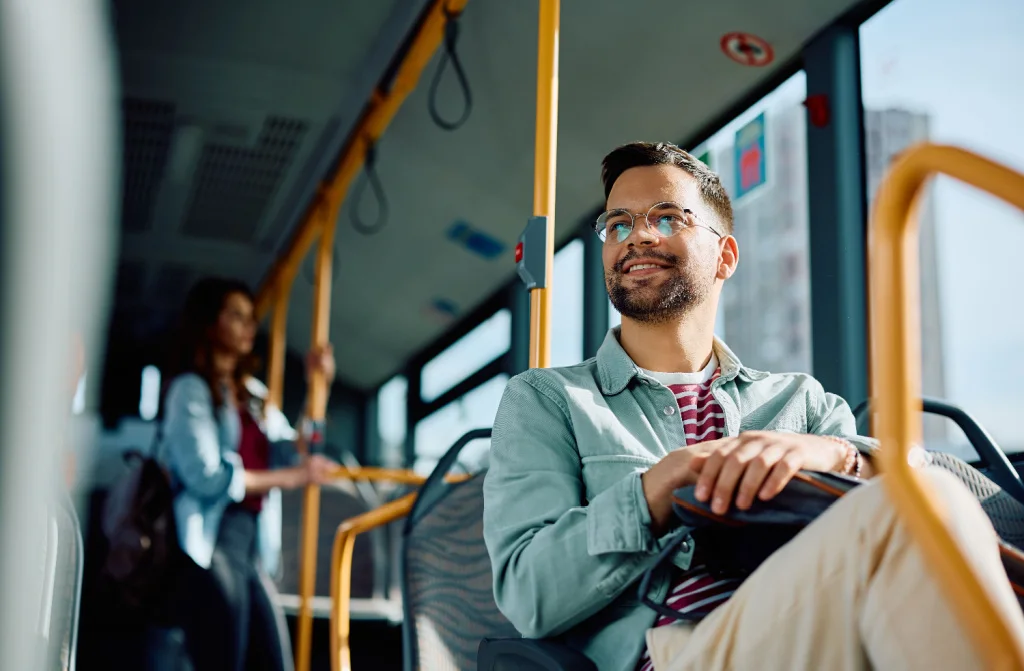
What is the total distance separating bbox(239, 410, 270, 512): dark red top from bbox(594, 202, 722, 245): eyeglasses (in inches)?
75.9

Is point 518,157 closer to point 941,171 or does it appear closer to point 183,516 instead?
point 183,516

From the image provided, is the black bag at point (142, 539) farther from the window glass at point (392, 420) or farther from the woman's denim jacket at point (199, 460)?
the window glass at point (392, 420)

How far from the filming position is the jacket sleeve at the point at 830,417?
1629 mm

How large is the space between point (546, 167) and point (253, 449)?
1.66 m

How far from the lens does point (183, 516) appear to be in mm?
2895

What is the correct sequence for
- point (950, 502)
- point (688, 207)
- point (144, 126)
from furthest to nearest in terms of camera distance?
point (144, 126), point (688, 207), point (950, 502)

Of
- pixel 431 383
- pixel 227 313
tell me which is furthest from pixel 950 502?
pixel 431 383

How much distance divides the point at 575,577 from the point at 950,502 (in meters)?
0.53

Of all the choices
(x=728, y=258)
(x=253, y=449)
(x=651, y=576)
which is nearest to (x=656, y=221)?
(x=728, y=258)

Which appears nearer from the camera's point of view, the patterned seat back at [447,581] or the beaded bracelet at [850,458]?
the beaded bracelet at [850,458]

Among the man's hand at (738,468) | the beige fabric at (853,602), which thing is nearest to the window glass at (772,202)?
the man's hand at (738,468)

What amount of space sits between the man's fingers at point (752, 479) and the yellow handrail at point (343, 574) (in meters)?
0.91

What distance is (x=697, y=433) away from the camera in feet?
5.21

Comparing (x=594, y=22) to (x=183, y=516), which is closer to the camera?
(x=183, y=516)
